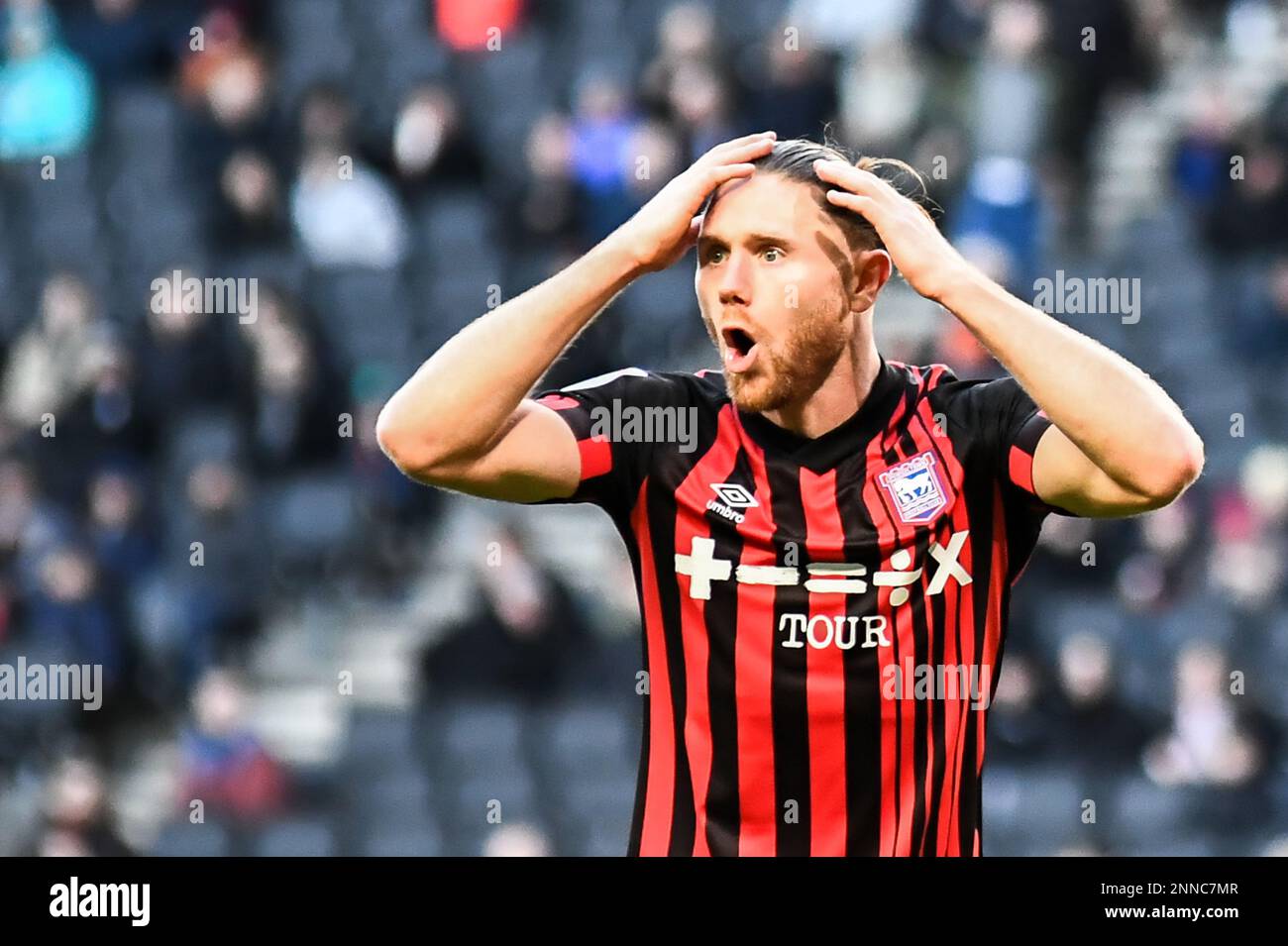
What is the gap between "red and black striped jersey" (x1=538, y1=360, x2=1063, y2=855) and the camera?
3342 millimetres

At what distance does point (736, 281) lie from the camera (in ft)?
10.9

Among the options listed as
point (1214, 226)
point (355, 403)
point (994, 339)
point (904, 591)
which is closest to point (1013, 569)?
point (904, 591)

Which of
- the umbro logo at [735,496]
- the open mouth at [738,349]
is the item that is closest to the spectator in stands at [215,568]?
the umbro logo at [735,496]

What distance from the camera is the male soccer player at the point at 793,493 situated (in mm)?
3273

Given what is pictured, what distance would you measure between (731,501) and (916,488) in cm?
32

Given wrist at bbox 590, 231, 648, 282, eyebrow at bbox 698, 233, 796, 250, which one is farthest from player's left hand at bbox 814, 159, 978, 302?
wrist at bbox 590, 231, 648, 282

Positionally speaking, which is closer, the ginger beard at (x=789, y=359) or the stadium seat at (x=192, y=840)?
the ginger beard at (x=789, y=359)

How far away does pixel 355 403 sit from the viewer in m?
8.90

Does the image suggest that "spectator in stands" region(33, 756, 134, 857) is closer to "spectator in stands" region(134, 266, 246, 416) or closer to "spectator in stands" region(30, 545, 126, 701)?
"spectator in stands" region(30, 545, 126, 701)

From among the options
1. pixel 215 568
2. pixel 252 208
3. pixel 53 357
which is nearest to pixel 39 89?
pixel 252 208

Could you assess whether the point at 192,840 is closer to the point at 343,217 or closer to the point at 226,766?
the point at 226,766

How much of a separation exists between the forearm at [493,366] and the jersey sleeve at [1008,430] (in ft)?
2.18

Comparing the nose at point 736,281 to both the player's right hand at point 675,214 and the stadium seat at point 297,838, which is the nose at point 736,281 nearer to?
the player's right hand at point 675,214

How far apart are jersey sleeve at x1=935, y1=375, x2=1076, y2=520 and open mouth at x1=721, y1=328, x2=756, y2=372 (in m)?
0.40
